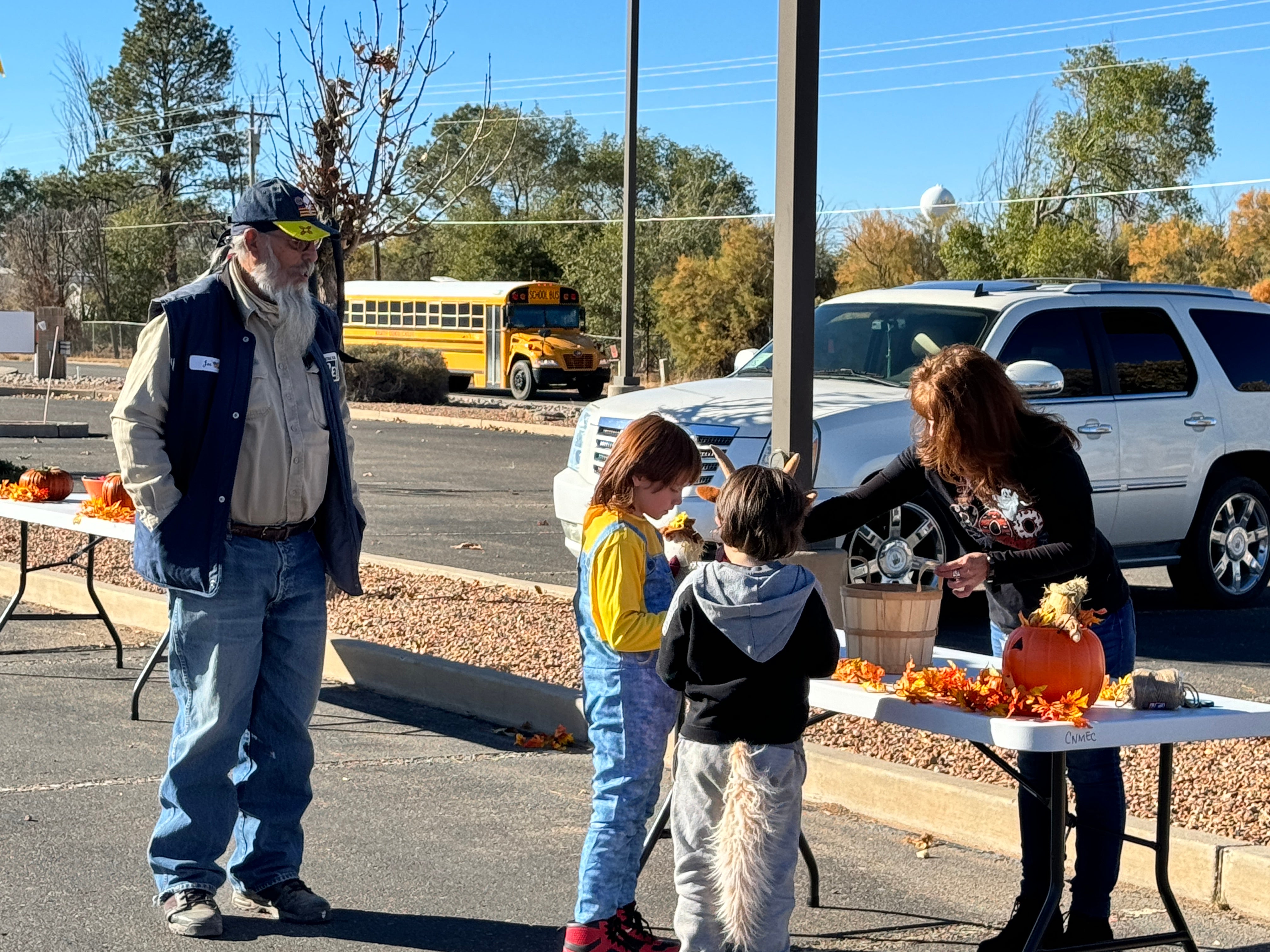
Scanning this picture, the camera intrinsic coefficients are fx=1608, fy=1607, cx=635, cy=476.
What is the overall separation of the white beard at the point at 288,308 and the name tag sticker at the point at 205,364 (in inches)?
8.2

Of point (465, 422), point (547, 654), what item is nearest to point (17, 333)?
point (465, 422)

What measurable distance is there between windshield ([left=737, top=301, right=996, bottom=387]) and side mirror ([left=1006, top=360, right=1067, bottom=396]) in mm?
1032

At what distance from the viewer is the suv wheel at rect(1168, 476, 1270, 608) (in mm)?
10266

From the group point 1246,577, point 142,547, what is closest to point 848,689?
point 142,547

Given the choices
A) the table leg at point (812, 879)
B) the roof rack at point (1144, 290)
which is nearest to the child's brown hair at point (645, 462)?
the table leg at point (812, 879)

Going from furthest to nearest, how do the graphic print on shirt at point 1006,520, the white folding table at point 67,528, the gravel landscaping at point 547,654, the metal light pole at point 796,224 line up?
1. the white folding table at point 67,528
2. the metal light pole at point 796,224
3. the gravel landscaping at point 547,654
4. the graphic print on shirt at point 1006,520

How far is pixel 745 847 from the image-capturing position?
3.73 metres

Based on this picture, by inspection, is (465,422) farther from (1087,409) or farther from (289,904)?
(289,904)

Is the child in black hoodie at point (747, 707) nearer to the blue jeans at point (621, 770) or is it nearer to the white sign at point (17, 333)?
the blue jeans at point (621, 770)

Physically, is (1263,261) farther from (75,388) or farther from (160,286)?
(160,286)

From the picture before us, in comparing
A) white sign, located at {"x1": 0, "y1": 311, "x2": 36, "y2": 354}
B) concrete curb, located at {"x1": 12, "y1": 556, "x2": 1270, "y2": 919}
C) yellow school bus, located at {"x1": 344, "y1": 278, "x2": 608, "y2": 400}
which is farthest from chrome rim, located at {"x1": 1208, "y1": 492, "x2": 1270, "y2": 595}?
yellow school bus, located at {"x1": 344, "y1": 278, "x2": 608, "y2": 400}

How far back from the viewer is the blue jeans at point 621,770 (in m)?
4.17

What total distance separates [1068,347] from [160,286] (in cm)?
6527

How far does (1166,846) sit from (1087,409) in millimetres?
5773
